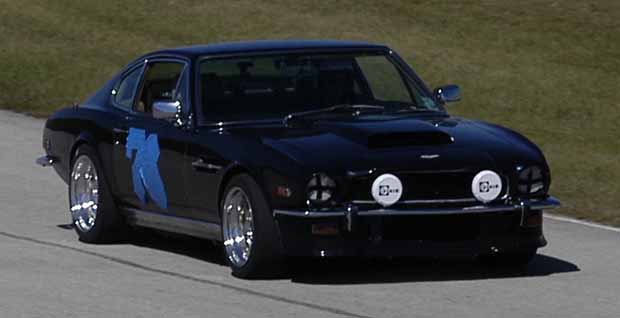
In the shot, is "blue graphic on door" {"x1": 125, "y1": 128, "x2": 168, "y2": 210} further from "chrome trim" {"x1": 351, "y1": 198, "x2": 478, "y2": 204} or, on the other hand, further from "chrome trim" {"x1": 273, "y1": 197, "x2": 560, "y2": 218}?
"chrome trim" {"x1": 351, "y1": 198, "x2": 478, "y2": 204}

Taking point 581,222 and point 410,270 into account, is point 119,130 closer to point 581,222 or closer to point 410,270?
point 410,270

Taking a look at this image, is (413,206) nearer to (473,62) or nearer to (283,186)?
(283,186)

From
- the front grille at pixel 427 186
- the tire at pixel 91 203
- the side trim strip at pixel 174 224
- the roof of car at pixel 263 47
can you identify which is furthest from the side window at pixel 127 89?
the front grille at pixel 427 186

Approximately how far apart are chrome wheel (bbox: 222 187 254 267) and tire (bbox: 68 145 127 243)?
1.64m

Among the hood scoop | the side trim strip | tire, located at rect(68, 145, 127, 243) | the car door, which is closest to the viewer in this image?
the hood scoop

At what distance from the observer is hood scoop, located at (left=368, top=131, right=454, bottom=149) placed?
9797mm

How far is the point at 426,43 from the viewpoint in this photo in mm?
26250

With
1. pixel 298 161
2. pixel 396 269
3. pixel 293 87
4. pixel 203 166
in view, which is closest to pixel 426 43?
pixel 293 87

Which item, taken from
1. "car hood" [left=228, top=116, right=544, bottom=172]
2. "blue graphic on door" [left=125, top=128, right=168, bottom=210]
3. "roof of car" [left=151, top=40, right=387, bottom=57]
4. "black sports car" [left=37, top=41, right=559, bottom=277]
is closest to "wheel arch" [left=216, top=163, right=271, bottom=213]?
"black sports car" [left=37, top=41, right=559, bottom=277]

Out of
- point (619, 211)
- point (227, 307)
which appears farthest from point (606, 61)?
point (227, 307)

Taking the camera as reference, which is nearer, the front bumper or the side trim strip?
the front bumper

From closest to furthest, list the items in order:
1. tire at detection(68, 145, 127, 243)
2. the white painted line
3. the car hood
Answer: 1. the car hood
2. tire at detection(68, 145, 127, 243)
3. the white painted line

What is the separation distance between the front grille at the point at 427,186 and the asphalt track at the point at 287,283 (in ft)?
1.68

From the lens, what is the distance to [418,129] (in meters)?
9.98
